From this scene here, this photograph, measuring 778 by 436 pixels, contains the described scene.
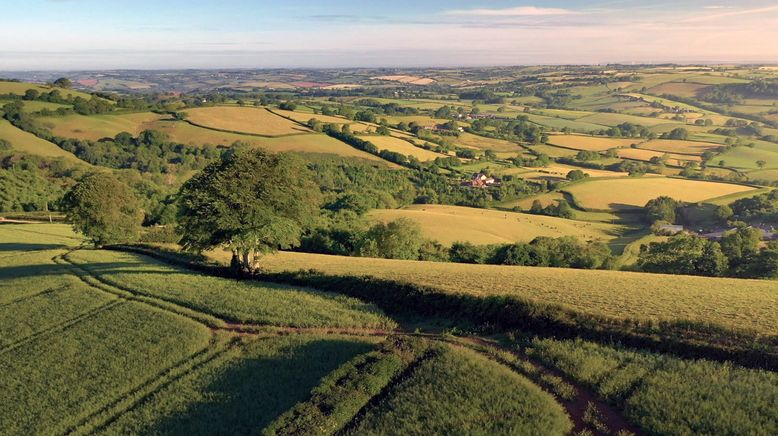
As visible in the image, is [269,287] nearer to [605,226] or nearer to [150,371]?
[150,371]

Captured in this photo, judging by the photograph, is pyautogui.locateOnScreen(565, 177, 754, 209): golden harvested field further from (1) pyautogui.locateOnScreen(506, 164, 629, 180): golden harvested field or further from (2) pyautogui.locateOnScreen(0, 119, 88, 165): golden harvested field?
(2) pyautogui.locateOnScreen(0, 119, 88, 165): golden harvested field

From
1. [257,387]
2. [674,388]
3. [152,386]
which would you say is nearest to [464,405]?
[674,388]

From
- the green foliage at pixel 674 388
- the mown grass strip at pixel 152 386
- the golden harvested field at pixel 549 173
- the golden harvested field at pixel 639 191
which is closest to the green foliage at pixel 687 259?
the green foliage at pixel 674 388

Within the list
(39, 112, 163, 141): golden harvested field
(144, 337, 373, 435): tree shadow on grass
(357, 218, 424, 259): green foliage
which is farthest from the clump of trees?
(39, 112, 163, 141): golden harvested field

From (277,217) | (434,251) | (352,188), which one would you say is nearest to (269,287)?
(277,217)

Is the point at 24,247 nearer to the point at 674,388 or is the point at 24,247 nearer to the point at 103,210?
the point at 103,210
